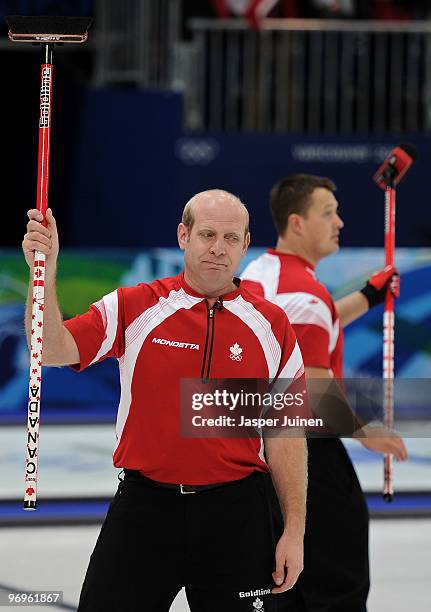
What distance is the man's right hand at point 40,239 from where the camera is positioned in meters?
3.03

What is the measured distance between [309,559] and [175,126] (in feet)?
27.6

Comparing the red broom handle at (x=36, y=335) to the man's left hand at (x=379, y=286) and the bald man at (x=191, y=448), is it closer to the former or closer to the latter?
the bald man at (x=191, y=448)

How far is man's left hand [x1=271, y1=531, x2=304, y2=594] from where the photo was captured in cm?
321

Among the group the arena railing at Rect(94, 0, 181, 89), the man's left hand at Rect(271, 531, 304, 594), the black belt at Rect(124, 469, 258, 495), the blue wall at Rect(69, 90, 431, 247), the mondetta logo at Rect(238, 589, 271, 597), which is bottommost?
the mondetta logo at Rect(238, 589, 271, 597)

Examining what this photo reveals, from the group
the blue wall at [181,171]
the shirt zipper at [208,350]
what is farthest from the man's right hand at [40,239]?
the blue wall at [181,171]

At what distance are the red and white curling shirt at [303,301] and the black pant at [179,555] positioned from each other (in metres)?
1.17

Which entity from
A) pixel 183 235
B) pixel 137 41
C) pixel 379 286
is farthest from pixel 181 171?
pixel 183 235

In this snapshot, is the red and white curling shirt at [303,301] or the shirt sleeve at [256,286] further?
the shirt sleeve at [256,286]

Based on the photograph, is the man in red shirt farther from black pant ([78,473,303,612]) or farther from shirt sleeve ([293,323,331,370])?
black pant ([78,473,303,612])

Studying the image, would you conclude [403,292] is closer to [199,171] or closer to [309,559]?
[199,171]

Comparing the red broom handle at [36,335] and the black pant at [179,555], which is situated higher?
the red broom handle at [36,335]

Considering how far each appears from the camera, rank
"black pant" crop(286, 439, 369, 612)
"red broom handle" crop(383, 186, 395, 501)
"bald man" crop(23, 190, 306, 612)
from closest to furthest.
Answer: "bald man" crop(23, 190, 306, 612), "black pant" crop(286, 439, 369, 612), "red broom handle" crop(383, 186, 395, 501)

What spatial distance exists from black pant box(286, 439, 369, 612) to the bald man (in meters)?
1.13

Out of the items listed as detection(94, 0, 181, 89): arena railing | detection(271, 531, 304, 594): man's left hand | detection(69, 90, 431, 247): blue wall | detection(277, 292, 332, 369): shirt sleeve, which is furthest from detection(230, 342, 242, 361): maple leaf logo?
detection(94, 0, 181, 89): arena railing
